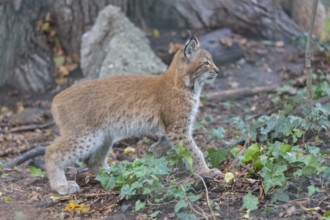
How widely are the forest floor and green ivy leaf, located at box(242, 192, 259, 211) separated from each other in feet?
0.19

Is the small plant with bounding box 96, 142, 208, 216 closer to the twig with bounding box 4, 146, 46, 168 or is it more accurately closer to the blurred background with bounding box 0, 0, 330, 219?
the blurred background with bounding box 0, 0, 330, 219

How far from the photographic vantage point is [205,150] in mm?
8109

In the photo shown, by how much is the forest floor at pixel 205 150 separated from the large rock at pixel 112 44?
52cm

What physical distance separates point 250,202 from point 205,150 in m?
2.78

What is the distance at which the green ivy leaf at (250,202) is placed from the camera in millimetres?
5316

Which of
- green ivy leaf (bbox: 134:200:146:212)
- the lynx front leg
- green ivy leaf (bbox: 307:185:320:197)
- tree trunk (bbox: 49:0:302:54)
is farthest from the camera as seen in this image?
tree trunk (bbox: 49:0:302:54)

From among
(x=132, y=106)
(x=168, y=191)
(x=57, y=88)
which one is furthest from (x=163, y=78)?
(x=57, y=88)

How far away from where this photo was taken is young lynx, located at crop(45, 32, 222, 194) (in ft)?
22.7

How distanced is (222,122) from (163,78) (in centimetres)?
215

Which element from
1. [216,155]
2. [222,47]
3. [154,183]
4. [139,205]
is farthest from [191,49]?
[222,47]

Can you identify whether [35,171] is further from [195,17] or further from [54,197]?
[195,17]

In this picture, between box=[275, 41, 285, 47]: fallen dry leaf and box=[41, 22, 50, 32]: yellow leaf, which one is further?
box=[275, 41, 285, 47]: fallen dry leaf

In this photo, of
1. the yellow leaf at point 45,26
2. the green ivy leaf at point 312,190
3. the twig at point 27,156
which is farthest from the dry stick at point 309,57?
the yellow leaf at point 45,26

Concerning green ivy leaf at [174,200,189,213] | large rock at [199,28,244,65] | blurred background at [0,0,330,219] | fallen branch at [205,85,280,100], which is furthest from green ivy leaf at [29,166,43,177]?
large rock at [199,28,244,65]
